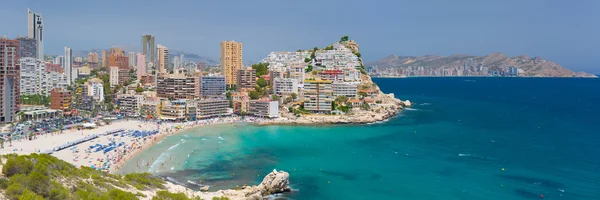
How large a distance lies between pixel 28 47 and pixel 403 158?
2507 inches

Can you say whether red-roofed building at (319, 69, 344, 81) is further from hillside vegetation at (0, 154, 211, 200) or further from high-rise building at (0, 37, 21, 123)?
hillside vegetation at (0, 154, 211, 200)

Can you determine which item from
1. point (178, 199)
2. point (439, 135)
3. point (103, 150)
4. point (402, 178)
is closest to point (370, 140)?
point (439, 135)

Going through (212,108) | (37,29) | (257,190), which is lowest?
(257,190)

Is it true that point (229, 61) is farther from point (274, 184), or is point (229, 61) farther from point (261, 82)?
point (274, 184)

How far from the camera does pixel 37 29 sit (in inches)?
2852

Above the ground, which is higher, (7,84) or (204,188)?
(7,84)

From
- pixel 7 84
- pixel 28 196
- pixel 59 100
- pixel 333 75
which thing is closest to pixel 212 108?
pixel 59 100

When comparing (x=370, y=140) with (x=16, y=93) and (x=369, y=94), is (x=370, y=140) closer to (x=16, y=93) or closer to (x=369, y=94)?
(x=369, y=94)

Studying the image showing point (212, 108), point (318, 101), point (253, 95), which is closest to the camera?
point (212, 108)

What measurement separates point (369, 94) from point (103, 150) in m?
34.0

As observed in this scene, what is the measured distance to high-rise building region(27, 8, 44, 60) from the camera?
70625 millimetres

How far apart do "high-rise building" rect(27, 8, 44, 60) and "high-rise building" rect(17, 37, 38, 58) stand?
4.27 feet

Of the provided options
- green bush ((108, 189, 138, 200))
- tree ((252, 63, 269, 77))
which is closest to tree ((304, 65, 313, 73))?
tree ((252, 63, 269, 77))

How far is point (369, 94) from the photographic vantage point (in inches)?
2162
